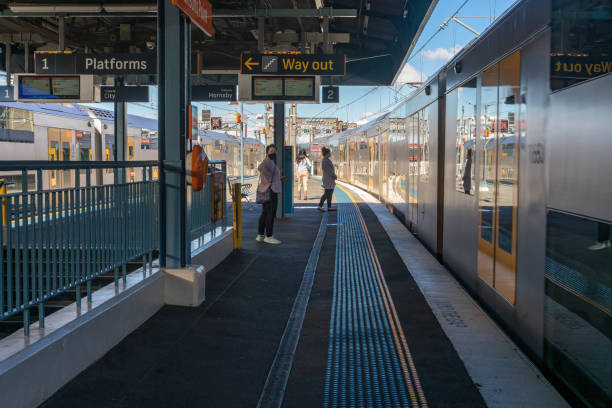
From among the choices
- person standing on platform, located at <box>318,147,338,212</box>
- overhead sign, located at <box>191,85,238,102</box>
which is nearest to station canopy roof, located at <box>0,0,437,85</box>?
overhead sign, located at <box>191,85,238,102</box>

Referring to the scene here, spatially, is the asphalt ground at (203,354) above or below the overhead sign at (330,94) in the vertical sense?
below

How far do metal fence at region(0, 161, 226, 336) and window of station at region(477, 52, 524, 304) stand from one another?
3.23 meters

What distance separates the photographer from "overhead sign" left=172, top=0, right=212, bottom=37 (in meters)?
5.63

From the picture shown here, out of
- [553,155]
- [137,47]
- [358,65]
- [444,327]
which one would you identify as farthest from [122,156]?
[553,155]

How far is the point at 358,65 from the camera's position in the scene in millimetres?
17891

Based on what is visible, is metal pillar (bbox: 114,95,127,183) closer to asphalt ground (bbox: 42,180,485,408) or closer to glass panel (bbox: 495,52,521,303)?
asphalt ground (bbox: 42,180,485,408)

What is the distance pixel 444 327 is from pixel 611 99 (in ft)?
9.72

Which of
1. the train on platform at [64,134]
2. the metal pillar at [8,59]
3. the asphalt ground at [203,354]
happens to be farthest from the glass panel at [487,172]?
the metal pillar at [8,59]

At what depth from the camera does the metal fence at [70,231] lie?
3621 mm

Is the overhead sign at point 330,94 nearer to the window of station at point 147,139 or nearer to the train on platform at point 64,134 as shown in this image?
the train on platform at point 64,134

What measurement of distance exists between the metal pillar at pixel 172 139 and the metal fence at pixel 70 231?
16cm

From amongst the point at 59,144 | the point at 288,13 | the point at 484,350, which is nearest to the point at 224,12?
the point at 288,13

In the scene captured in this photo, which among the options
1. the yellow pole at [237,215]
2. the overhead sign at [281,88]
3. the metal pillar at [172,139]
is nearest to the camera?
the metal pillar at [172,139]

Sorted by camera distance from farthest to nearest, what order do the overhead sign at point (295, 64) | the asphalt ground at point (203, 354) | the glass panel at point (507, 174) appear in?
the overhead sign at point (295, 64)
the glass panel at point (507, 174)
the asphalt ground at point (203, 354)
